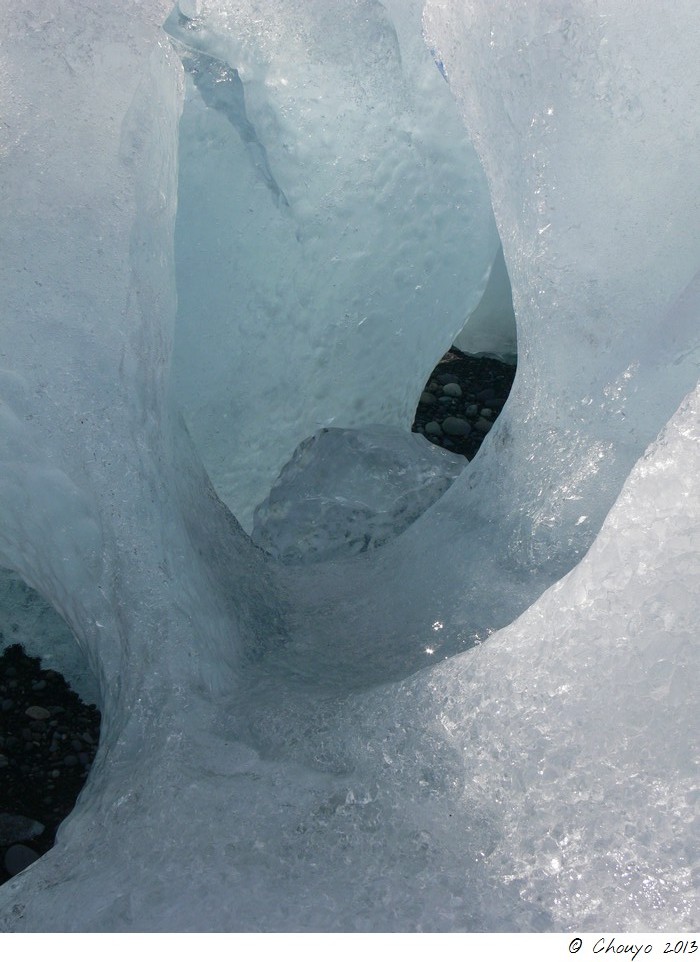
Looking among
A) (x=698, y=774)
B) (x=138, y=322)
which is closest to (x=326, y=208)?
(x=138, y=322)

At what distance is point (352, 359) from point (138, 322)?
75cm

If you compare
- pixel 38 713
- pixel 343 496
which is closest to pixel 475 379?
pixel 343 496

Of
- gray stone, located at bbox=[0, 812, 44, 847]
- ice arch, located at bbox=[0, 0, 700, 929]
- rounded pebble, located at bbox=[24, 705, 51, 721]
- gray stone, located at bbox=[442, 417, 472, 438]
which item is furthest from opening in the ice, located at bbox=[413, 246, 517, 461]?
gray stone, located at bbox=[0, 812, 44, 847]

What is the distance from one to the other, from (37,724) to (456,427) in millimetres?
1490

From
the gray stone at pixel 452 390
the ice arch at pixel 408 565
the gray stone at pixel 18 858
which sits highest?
the gray stone at pixel 452 390

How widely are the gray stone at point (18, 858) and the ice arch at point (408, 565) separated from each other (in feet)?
1.07

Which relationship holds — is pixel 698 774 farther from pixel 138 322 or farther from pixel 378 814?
pixel 138 322

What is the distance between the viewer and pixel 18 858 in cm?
170

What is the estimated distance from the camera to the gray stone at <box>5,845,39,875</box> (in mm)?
1690

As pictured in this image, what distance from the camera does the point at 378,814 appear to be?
1.22m

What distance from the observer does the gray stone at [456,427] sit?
9.82 ft

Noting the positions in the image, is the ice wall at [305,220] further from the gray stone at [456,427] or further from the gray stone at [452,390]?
the gray stone at [452,390]

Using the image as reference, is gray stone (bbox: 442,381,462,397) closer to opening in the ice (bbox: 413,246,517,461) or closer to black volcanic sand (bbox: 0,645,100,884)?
opening in the ice (bbox: 413,246,517,461)

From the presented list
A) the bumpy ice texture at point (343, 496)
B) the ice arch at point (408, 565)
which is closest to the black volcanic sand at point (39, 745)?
the ice arch at point (408, 565)
